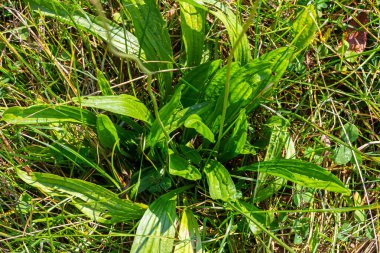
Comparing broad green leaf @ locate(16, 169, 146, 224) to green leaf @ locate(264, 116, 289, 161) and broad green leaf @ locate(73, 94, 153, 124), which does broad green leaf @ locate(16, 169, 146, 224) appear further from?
green leaf @ locate(264, 116, 289, 161)

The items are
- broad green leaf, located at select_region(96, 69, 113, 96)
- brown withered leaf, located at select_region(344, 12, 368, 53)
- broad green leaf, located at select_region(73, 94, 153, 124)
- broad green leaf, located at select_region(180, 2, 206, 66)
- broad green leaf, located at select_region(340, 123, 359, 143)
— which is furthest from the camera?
A: brown withered leaf, located at select_region(344, 12, 368, 53)

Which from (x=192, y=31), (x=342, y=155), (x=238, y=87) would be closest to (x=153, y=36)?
(x=192, y=31)

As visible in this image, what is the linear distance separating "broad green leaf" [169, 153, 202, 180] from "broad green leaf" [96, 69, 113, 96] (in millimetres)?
266

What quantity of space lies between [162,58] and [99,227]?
1.88 ft

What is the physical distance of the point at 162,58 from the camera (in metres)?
1.56

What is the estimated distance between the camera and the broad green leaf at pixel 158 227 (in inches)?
54.6

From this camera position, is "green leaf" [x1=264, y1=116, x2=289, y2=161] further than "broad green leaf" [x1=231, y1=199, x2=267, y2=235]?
Yes

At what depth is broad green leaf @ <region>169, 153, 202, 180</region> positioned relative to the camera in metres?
1.39

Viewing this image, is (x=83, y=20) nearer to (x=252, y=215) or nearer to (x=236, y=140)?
(x=236, y=140)

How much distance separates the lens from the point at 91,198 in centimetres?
142

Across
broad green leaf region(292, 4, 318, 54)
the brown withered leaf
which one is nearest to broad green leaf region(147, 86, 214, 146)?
broad green leaf region(292, 4, 318, 54)

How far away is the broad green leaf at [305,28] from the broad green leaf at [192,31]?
29 centimetres

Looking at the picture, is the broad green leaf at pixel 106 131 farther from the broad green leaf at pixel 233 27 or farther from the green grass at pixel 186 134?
the broad green leaf at pixel 233 27

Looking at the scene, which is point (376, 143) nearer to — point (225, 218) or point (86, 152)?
point (225, 218)
